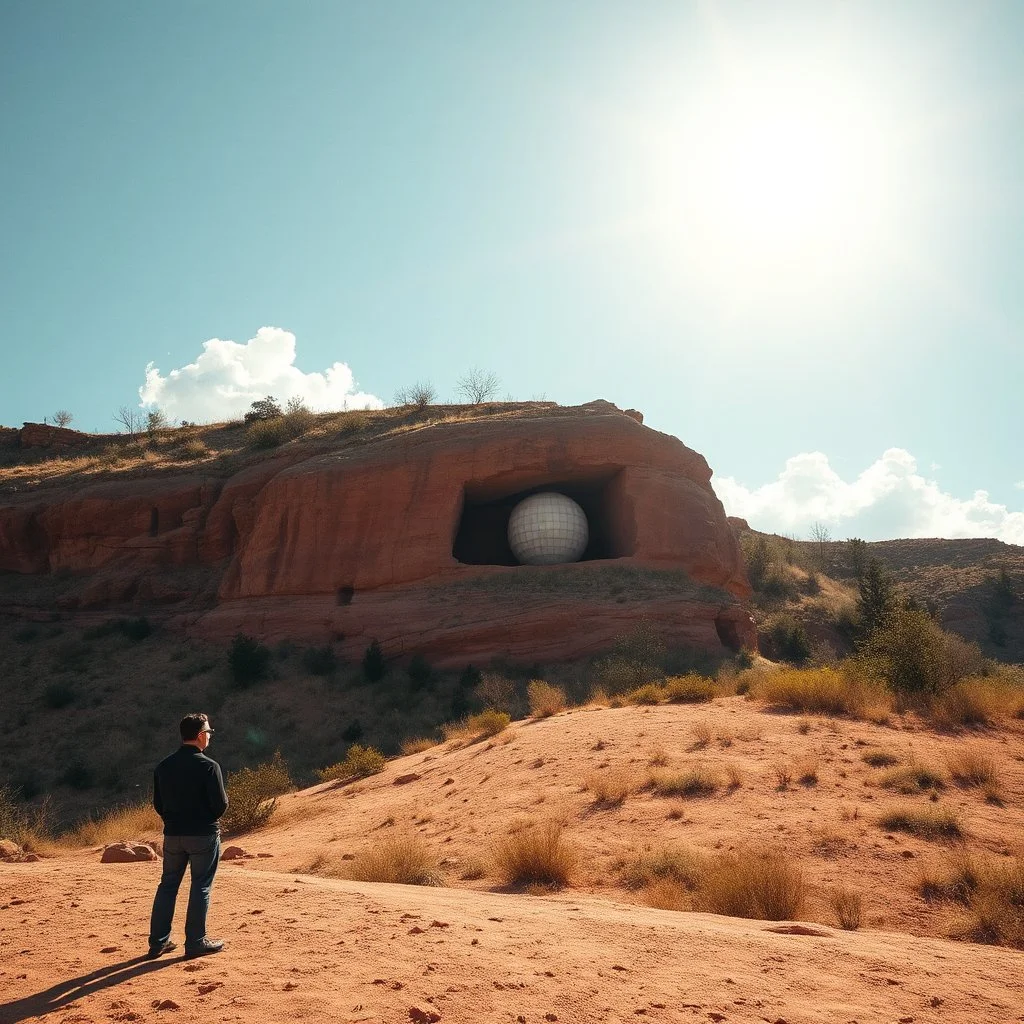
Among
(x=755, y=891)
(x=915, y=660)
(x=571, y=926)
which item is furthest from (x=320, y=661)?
(x=571, y=926)

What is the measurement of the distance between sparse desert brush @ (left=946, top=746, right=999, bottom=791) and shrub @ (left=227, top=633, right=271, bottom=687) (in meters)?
18.6

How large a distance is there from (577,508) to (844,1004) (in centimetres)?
2294

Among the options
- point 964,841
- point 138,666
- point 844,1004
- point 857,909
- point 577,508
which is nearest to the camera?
point 844,1004

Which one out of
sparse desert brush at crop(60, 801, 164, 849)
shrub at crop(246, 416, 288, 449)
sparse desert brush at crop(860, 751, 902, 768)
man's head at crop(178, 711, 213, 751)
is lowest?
sparse desert brush at crop(60, 801, 164, 849)

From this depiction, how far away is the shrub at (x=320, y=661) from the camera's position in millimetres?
22109

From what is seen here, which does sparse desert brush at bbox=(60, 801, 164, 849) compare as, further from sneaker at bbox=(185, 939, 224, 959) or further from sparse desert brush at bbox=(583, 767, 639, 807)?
sneaker at bbox=(185, 939, 224, 959)

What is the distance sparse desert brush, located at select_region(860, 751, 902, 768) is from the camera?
9.30 meters

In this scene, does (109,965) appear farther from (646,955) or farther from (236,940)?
(646,955)

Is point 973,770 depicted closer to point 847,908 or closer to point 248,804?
point 847,908

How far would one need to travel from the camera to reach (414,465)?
83.4 feet

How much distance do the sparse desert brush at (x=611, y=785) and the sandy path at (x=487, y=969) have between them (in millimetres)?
3188

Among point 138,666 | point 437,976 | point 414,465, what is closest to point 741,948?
point 437,976

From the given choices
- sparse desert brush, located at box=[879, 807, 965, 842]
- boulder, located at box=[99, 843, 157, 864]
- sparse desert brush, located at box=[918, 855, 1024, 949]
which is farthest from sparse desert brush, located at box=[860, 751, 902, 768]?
boulder, located at box=[99, 843, 157, 864]

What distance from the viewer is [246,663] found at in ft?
72.2
